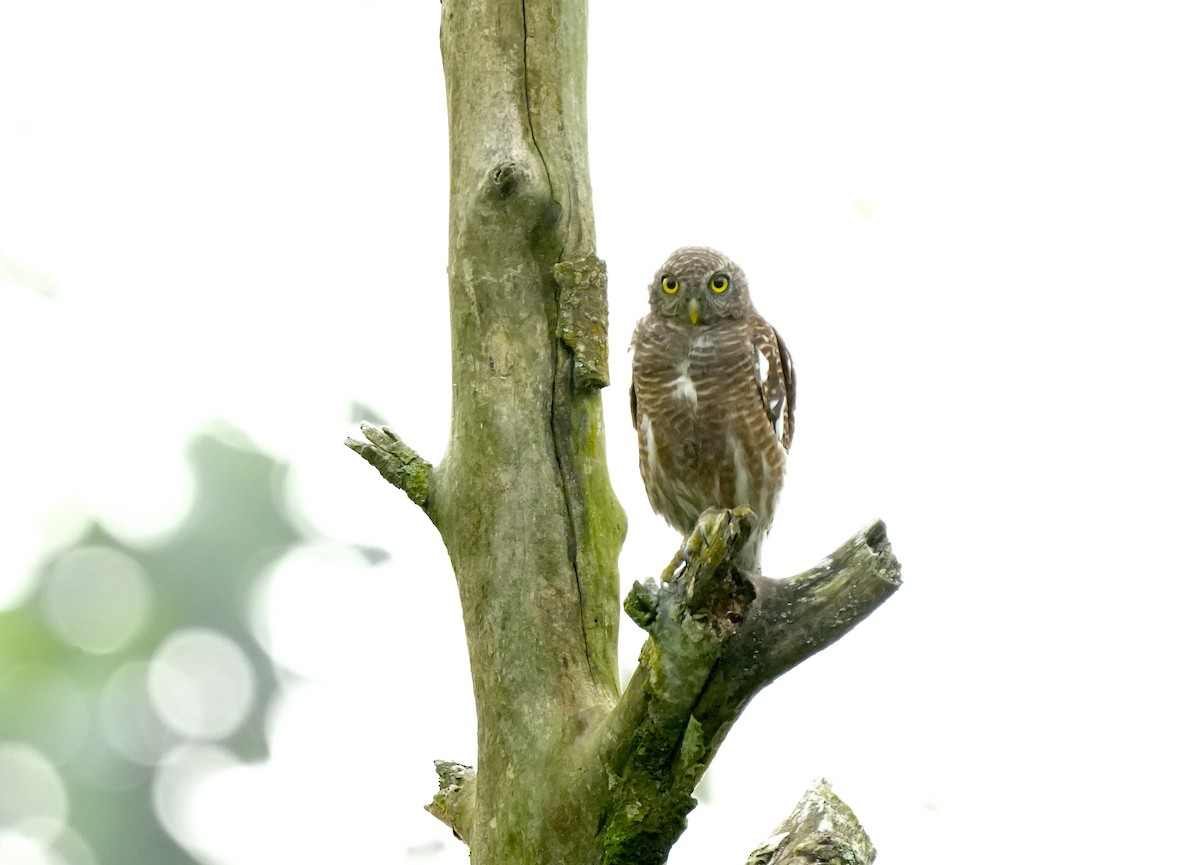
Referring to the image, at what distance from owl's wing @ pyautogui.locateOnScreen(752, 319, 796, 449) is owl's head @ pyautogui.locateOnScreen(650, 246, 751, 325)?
11 cm

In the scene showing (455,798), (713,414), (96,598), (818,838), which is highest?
(96,598)

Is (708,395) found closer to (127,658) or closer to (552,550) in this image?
(552,550)

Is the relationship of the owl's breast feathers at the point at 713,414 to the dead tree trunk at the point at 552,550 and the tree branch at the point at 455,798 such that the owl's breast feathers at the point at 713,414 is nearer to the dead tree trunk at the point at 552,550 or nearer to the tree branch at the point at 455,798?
the dead tree trunk at the point at 552,550

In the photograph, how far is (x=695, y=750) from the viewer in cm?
247

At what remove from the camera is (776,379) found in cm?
360

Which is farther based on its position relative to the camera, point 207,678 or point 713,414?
point 207,678

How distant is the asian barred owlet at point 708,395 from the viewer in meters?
3.48

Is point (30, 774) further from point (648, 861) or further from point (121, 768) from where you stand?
point (648, 861)

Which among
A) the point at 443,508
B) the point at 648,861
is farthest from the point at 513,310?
the point at 648,861

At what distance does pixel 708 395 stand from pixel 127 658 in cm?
541

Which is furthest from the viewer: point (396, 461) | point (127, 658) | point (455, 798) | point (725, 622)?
point (127, 658)

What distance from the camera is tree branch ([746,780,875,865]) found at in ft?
8.93

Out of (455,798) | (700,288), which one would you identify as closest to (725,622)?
(455,798)

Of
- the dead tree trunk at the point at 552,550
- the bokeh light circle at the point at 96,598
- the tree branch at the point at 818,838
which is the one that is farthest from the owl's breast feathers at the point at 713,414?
the bokeh light circle at the point at 96,598
